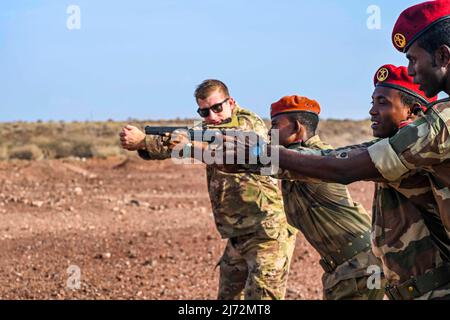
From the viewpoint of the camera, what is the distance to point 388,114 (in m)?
4.23

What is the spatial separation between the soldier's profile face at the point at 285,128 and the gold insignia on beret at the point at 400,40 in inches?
82.7

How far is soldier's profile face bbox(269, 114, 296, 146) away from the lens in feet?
18.9

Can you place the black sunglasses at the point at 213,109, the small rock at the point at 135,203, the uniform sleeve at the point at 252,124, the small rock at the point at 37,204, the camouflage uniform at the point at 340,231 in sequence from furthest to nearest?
the small rock at the point at 135,203
the small rock at the point at 37,204
the black sunglasses at the point at 213,109
the uniform sleeve at the point at 252,124
the camouflage uniform at the point at 340,231

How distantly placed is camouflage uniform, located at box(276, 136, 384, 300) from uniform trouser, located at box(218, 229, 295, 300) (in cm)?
73

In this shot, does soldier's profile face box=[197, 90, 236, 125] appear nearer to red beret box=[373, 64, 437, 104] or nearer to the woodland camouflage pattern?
red beret box=[373, 64, 437, 104]

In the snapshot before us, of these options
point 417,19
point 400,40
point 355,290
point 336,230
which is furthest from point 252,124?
point 417,19

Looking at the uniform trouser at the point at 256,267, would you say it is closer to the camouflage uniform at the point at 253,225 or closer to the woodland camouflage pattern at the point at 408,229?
the camouflage uniform at the point at 253,225

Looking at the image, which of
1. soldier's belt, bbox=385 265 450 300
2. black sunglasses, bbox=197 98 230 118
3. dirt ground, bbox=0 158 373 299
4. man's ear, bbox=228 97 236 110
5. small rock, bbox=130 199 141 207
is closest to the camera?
soldier's belt, bbox=385 265 450 300

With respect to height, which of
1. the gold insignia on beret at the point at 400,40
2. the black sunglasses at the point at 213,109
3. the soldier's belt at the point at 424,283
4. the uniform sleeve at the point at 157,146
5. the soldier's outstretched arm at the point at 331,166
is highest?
the black sunglasses at the point at 213,109

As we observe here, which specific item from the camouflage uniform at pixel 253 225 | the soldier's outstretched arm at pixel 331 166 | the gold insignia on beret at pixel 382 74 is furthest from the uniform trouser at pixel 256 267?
the soldier's outstretched arm at pixel 331 166

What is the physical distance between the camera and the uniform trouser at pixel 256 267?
6.28 meters

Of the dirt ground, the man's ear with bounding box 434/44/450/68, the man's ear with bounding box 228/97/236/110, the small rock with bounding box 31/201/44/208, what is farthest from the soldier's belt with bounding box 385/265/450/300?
the small rock with bounding box 31/201/44/208
